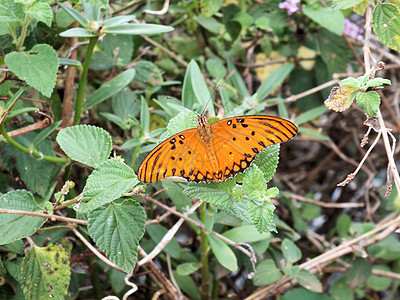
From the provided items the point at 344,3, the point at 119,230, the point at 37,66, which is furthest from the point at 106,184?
the point at 344,3

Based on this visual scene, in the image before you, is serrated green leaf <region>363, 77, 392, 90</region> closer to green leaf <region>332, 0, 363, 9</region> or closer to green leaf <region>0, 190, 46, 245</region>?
green leaf <region>332, 0, 363, 9</region>

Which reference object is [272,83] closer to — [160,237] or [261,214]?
[160,237]

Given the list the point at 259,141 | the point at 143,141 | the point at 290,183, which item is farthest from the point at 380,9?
the point at 290,183

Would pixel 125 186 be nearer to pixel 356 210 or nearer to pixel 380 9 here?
pixel 380 9

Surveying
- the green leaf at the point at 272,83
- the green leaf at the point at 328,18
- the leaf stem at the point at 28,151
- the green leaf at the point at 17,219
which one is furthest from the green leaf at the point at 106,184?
the green leaf at the point at 328,18

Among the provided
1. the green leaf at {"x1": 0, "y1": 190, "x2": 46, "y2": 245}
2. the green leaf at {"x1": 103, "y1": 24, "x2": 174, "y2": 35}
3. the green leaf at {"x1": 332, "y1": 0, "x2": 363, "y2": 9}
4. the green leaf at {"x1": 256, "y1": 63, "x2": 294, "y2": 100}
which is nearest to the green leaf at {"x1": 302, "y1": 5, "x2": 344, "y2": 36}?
the green leaf at {"x1": 256, "y1": 63, "x2": 294, "y2": 100}
